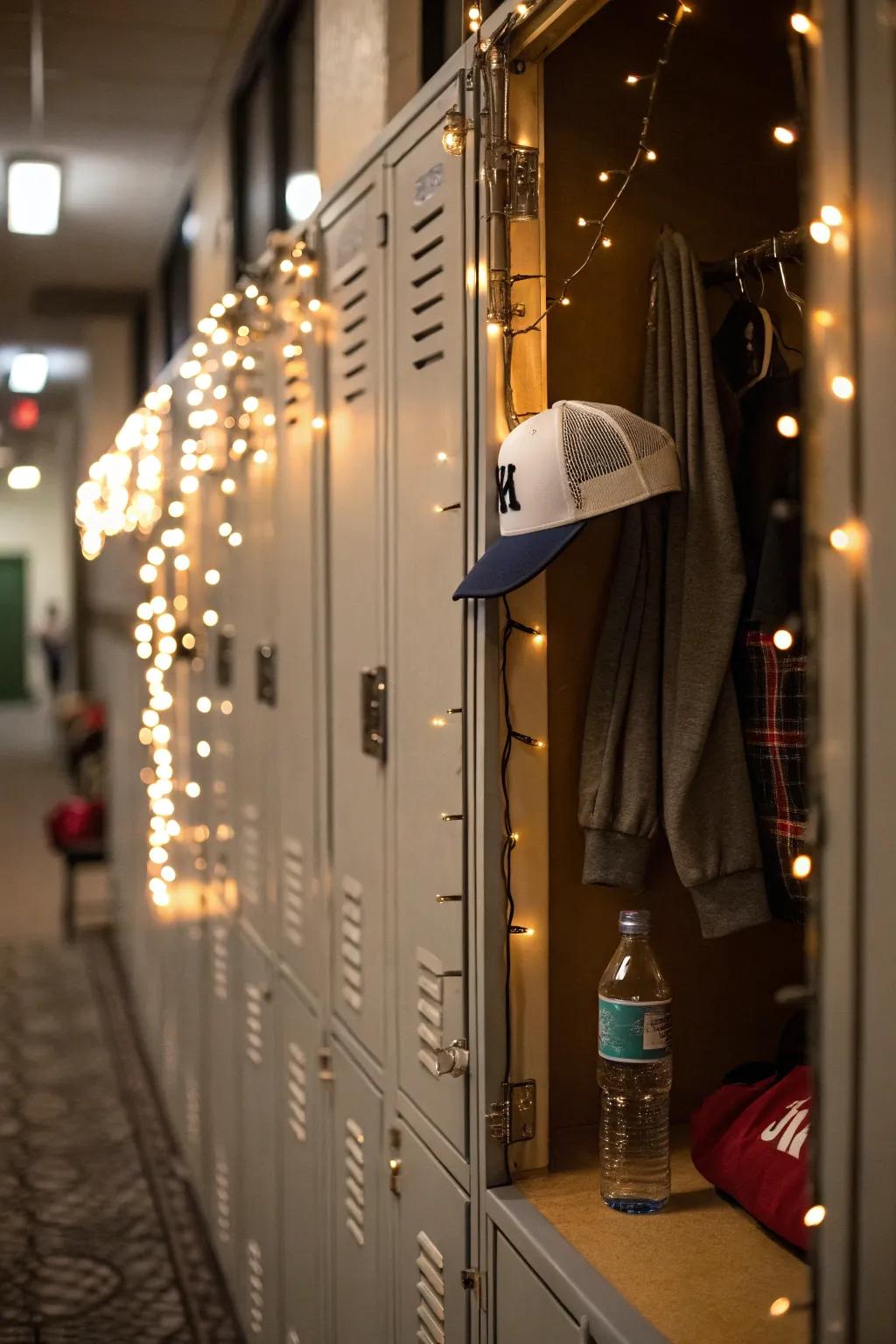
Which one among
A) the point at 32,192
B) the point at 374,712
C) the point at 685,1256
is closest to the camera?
the point at 685,1256

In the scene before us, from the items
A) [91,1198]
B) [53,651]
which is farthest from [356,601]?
[53,651]

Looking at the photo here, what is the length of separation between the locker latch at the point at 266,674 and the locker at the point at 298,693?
0.15 feet

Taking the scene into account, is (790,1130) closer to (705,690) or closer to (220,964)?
(705,690)

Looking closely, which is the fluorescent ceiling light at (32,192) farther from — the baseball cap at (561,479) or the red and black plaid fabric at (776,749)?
the red and black plaid fabric at (776,749)

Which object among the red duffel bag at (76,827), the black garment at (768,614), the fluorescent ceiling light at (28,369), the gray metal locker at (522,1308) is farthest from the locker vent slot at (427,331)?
the fluorescent ceiling light at (28,369)

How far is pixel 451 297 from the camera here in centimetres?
184

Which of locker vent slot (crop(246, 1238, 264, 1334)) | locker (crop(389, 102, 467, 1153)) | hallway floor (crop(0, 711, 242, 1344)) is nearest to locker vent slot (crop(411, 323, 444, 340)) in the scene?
locker (crop(389, 102, 467, 1153))

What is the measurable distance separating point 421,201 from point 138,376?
657 cm

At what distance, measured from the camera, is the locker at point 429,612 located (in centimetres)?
183

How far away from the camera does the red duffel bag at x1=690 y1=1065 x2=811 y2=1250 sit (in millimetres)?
1559

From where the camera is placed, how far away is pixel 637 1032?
1.65 metres

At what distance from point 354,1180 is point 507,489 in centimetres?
134

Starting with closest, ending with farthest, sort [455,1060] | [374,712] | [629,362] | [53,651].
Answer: [455,1060], [629,362], [374,712], [53,651]

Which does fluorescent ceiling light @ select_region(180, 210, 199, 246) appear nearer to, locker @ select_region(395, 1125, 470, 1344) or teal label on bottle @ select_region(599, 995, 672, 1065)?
locker @ select_region(395, 1125, 470, 1344)
